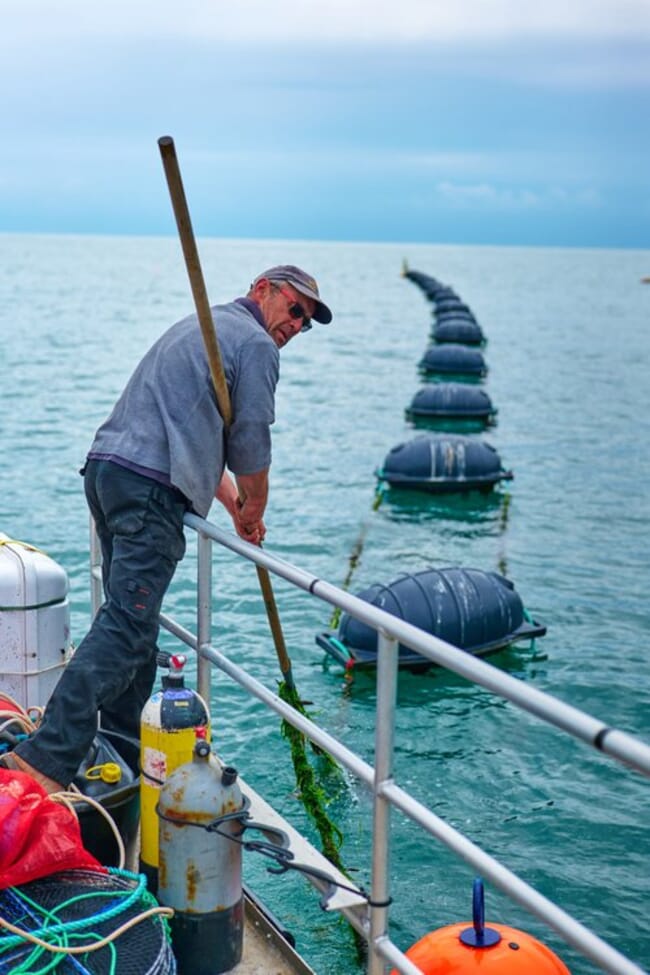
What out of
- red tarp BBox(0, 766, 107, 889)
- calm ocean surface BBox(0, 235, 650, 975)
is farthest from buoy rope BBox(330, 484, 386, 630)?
red tarp BBox(0, 766, 107, 889)

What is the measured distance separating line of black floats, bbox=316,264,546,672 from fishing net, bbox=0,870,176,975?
8.59 metres

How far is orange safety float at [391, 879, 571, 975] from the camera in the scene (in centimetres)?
491

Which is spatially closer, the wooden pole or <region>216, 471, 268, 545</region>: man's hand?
the wooden pole

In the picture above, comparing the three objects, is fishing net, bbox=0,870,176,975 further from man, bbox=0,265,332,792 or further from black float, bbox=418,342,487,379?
black float, bbox=418,342,487,379

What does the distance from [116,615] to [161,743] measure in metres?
0.59

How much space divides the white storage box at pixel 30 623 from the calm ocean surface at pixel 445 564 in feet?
9.49

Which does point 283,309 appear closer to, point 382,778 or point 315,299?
point 315,299

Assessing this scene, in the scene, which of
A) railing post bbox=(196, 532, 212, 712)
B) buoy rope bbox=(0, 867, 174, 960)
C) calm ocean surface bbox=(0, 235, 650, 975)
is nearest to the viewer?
buoy rope bbox=(0, 867, 174, 960)

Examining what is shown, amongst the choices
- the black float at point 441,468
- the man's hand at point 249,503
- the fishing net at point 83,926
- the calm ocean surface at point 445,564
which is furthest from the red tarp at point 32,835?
the black float at point 441,468

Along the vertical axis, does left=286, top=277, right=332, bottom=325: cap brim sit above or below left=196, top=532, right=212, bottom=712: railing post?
above

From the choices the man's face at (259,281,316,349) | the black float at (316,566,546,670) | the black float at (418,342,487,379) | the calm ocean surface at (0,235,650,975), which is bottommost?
the calm ocean surface at (0,235,650,975)

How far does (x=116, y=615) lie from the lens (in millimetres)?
4715

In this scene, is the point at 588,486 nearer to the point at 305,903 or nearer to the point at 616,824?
the point at 616,824

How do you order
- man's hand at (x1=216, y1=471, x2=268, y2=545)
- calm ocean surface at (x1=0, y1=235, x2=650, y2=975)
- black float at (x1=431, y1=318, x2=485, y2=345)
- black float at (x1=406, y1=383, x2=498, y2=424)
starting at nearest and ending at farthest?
man's hand at (x1=216, y1=471, x2=268, y2=545), calm ocean surface at (x1=0, y1=235, x2=650, y2=975), black float at (x1=406, y1=383, x2=498, y2=424), black float at (x1=431, y1=318, x2=485, y2=345)
